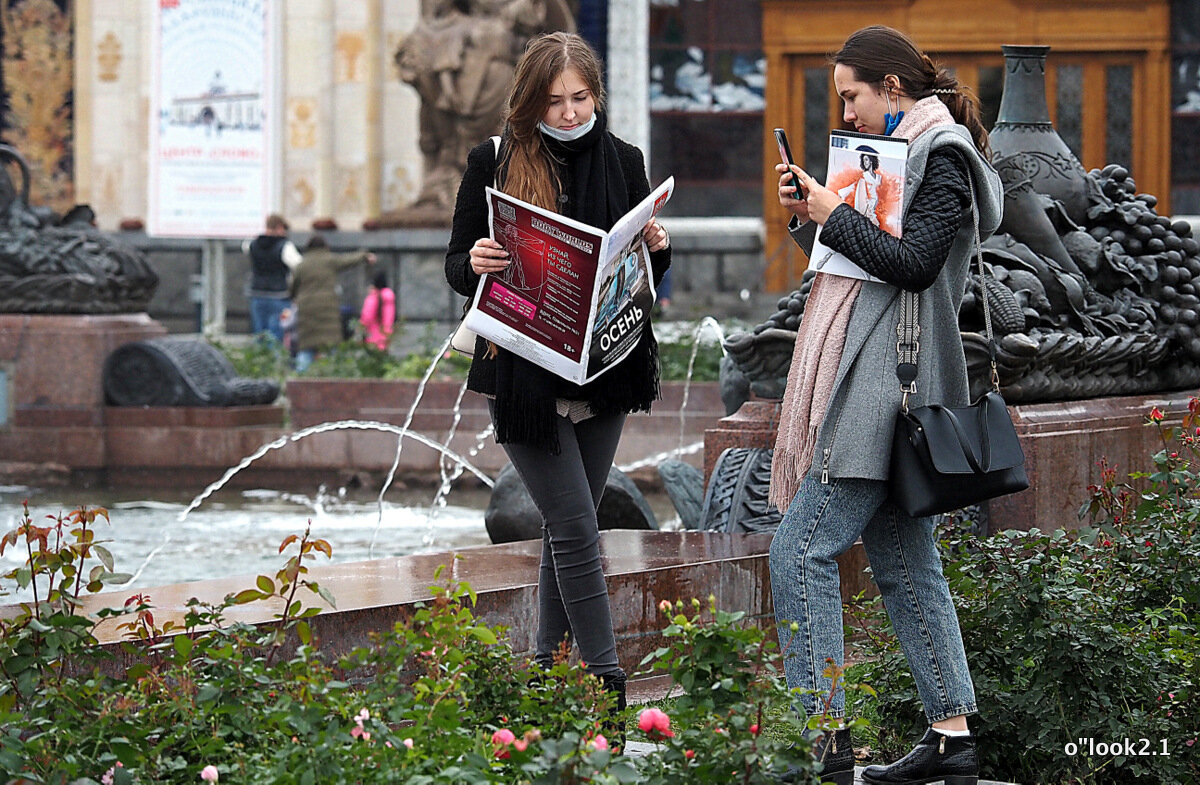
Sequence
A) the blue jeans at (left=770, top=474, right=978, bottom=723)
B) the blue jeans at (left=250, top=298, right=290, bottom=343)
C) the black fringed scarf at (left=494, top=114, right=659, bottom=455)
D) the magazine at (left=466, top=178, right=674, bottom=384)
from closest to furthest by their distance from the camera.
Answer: the blue jeans at (left=770, top=474, right=978, bottom=723)
the magazine at (left=466, top=178, right=674, bottom=384)
the black fringed scarf at (left=494, top=114, right=659, bottom=455)
the blue jeans at (left=250, top=298, right=290, bottom=343)

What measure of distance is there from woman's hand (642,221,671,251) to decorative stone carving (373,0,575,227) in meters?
16.1

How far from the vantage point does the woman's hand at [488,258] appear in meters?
4.09

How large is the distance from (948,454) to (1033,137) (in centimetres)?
416

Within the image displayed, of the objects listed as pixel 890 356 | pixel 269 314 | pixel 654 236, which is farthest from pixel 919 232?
pixel 269 314

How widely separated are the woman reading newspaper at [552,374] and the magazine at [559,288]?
5cm

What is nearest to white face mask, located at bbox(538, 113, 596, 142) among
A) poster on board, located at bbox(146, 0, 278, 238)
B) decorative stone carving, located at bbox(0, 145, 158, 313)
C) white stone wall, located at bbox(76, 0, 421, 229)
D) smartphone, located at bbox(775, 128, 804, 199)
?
smartphone, located at bbox(775, 128, 804, 199)

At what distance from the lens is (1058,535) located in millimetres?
4621

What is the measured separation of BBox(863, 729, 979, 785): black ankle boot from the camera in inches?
155

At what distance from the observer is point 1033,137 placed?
24.9ft

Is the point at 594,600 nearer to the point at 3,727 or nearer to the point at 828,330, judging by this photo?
the point at 828,330

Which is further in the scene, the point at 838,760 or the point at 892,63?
the point at 892,63

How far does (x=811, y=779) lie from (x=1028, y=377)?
365 cm

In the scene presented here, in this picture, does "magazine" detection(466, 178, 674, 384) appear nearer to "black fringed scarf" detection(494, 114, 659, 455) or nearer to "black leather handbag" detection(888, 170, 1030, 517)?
"black fringed scarf" detection(494, 114, 659, 455)

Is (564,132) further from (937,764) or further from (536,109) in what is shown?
(937,764)
